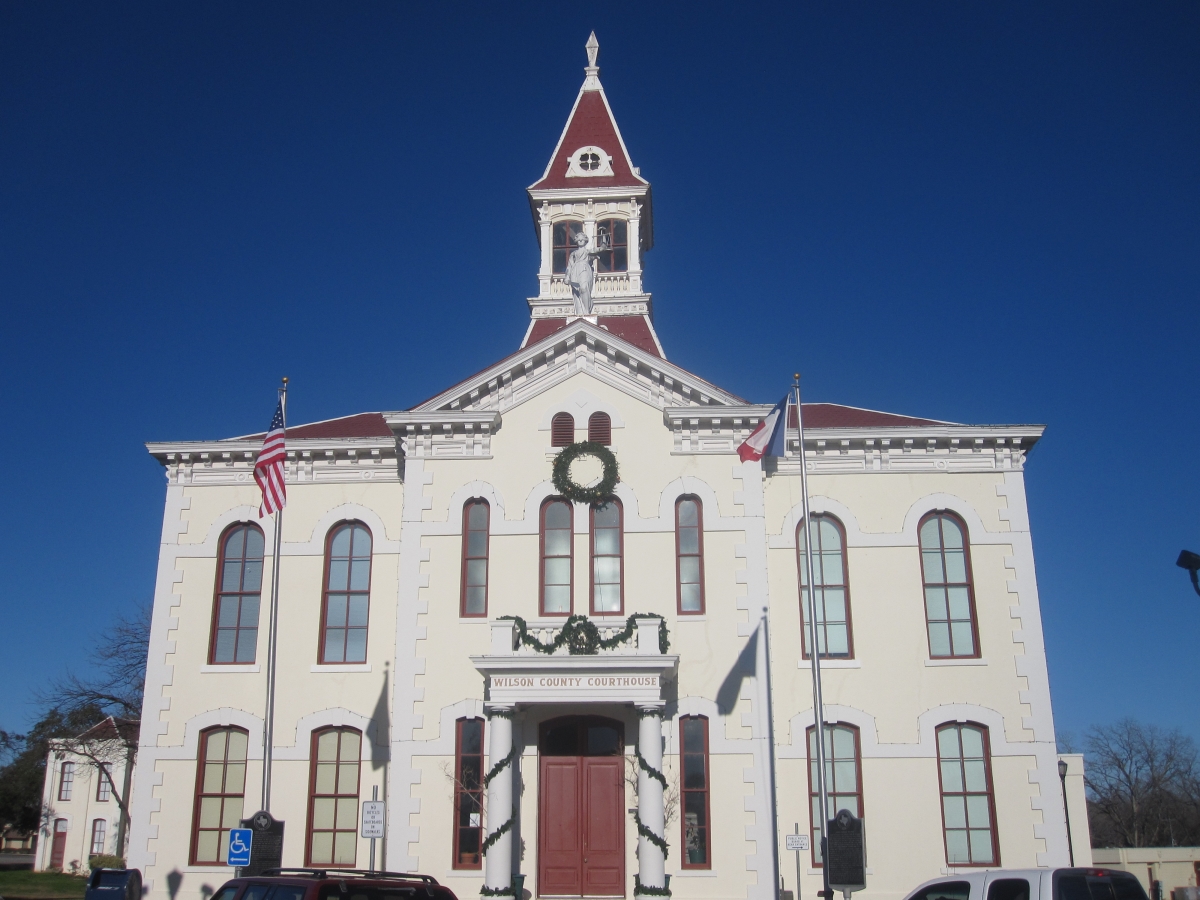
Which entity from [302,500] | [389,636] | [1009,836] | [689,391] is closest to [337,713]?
[389,636]

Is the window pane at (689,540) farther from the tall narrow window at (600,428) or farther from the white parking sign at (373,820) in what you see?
the white parking sign at (373,820)

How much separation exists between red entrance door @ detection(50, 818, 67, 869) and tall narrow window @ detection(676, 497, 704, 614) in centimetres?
4889

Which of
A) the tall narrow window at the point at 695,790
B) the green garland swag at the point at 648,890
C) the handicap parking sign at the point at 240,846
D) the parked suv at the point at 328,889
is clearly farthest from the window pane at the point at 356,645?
the parked suv at the point at 328,889

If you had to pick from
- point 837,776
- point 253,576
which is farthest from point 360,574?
point 837,776

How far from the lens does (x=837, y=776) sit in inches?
890

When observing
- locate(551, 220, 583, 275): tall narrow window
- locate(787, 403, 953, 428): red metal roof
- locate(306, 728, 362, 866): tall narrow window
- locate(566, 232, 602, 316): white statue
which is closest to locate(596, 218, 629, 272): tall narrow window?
locate(551, 220, 583, 275): tall narrow window

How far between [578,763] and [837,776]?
17.4 ft

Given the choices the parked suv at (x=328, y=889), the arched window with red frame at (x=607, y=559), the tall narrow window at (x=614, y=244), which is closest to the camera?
the parked suv at (x=328, y=889)

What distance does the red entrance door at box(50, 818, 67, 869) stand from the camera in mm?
57906

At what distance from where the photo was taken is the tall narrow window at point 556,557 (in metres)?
23.4

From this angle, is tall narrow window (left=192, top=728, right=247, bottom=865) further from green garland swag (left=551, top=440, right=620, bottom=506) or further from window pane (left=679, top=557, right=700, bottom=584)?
window pane (left=679, top=557, right=700, bottom=584)

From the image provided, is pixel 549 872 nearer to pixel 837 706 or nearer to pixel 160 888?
pixel 837 706

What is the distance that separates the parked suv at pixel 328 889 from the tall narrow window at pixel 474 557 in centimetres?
1084

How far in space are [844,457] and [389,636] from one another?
10.8 meters
